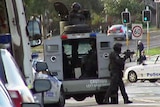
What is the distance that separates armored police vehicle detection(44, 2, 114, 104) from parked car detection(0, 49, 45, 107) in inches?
364

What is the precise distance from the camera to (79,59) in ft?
53.6

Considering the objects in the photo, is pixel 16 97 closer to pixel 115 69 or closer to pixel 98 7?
pixel 115 69

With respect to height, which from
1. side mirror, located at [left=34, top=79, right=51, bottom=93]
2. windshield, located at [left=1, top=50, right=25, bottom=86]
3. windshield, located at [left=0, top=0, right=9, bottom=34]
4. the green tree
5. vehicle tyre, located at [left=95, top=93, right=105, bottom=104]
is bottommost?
vehicle tyre, located at [left=95, top=93, right=105, bottom=104]

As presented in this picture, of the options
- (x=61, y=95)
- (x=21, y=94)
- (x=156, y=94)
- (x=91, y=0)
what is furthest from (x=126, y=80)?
(x=91, y=0)

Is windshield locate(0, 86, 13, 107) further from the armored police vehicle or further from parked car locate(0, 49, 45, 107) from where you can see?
the armored police vehicle

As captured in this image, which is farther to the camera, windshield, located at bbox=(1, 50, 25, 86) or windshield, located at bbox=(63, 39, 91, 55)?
windshield, located at bbox=(63, 39, 91, 55)

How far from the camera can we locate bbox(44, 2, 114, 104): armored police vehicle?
50.2 ft

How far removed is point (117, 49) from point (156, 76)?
10022 mm

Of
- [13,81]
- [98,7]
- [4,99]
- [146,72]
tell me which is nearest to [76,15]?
[146,72]

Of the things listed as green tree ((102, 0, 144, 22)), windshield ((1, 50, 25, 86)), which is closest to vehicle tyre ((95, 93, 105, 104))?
windshield ((1, 50, 25, 86))

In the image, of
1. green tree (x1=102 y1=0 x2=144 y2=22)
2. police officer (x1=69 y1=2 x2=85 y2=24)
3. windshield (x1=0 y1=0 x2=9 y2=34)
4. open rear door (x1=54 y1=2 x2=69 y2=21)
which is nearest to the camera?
windshield (x1=0 y1=0 x2=9 y2=34)

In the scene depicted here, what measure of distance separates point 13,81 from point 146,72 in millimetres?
19379

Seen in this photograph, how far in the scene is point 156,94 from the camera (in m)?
19.5

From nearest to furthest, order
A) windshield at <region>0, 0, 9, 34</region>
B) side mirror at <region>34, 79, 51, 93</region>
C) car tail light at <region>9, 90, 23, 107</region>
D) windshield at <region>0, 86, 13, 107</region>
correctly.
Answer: windshield at <region>0, 86, 13, 107</region> < car tail light at <region>9, 90, 23, 107</region> < side mirror at <region>34, 79, 51, 93</region> < windshield at <region>0, 0, 9, 34</region>
